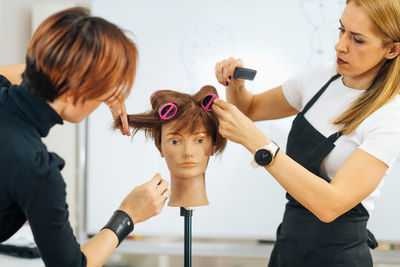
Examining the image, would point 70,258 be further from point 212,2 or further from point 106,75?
point 212,2

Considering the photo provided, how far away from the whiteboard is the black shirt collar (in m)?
1.15

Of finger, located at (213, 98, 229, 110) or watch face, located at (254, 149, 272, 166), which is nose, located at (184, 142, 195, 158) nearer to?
finger, located at (213, 98, 229, 110)

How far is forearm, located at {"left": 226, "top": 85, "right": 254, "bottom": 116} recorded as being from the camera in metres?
1.40

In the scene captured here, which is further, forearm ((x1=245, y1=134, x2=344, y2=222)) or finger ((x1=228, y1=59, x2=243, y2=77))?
finger ((x1=228, y1=59, x2=243, y2=77))

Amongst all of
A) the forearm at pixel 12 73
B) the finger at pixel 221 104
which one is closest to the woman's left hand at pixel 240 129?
the finger at pixel 221 104

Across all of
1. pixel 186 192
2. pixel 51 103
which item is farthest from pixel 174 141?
pixel 51 103

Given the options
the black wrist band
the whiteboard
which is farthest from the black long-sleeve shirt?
the whiteboard

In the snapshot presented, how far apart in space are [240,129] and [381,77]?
47 centimetres

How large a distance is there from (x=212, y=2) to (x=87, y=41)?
1.35 metres

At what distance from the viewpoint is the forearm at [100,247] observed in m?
0.93

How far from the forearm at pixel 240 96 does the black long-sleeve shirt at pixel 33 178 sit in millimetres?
685

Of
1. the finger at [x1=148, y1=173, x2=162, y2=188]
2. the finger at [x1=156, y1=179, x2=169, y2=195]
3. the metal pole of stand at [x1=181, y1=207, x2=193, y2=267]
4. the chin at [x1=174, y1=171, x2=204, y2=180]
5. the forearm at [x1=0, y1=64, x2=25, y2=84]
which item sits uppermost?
the forearm at [x1=0, y1=64, x2=25, y2=84]

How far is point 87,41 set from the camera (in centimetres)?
81

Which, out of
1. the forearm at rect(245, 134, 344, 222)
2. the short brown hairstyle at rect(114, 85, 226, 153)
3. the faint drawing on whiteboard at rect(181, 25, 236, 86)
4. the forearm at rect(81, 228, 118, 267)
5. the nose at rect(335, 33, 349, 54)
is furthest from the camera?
the faint drawing on whiteboard at rect(181, 25, 236, 86)
